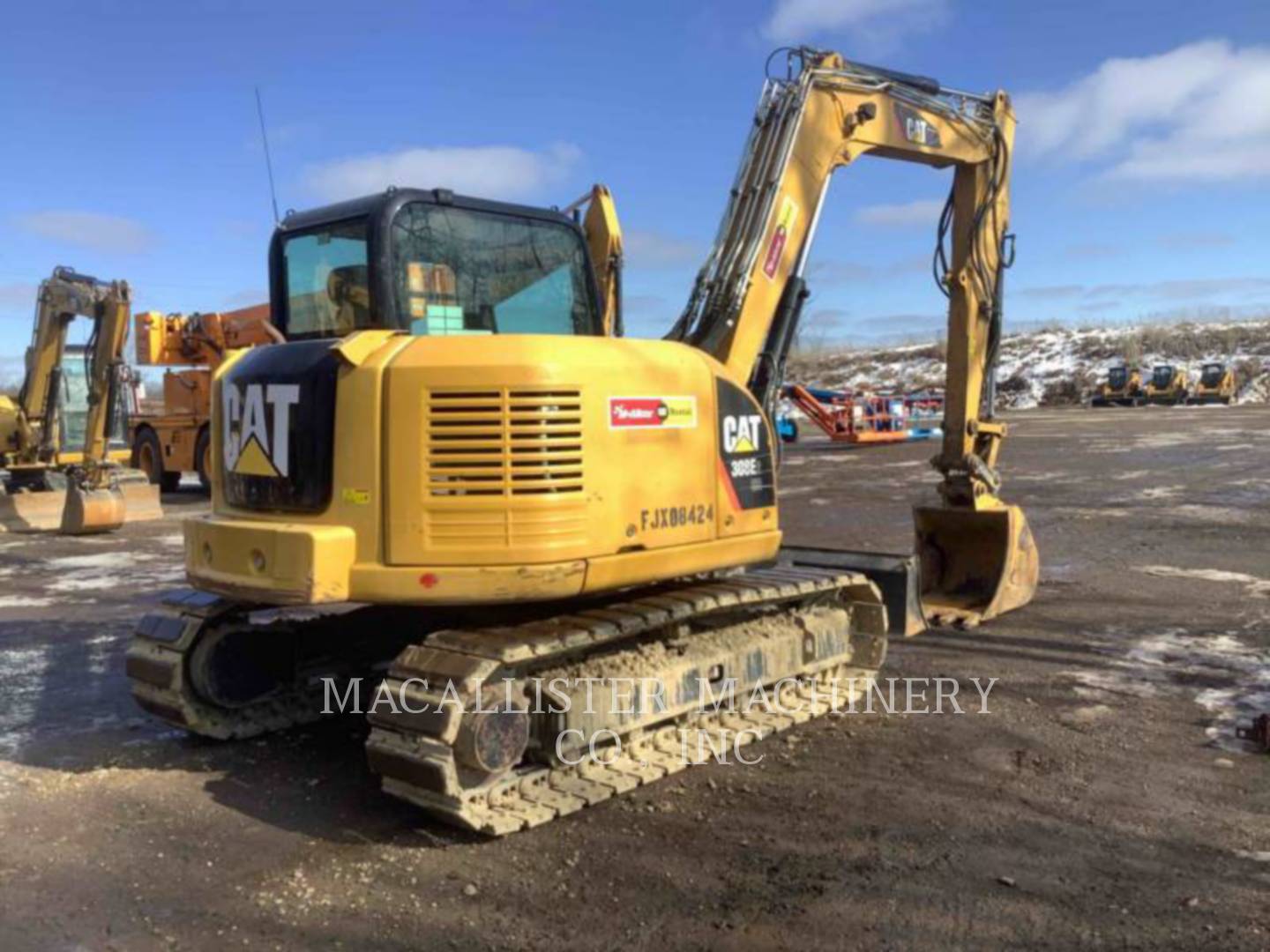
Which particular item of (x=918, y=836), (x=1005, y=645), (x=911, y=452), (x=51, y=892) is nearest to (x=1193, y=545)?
(x=1005, y=645)

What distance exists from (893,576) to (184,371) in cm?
1594

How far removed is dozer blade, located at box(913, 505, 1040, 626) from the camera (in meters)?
8.34

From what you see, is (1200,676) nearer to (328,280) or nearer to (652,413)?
(652,413)

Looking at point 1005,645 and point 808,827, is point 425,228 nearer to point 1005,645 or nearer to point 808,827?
point 808,827

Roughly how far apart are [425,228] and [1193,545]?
30.0 feet

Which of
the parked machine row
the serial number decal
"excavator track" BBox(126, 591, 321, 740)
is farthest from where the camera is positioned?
the parked machine row

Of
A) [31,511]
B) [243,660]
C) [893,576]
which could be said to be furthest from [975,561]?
[31,511]

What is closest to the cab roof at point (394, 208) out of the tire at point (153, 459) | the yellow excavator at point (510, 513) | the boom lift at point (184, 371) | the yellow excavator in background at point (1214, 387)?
the yellow excavator at point (510, 513)

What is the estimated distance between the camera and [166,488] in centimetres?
2081

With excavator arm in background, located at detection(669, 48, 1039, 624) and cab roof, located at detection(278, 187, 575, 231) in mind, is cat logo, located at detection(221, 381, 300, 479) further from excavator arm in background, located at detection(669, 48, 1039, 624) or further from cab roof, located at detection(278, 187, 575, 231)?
excavator arm in background, located at detection(669, 48, 1039, 624)

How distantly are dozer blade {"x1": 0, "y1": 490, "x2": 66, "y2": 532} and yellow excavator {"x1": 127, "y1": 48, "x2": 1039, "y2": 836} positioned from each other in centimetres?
1121

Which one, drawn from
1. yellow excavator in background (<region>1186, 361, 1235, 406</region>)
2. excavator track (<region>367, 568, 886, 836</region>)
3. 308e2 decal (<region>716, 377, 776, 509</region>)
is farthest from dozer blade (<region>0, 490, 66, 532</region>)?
yellow excavator in background (<region>1186, 361, 1235, 406</region>)

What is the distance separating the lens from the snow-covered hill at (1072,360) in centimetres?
Result: 4356

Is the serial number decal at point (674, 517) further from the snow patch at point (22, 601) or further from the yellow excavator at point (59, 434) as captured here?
the yellow excavator at point (59, 434)
